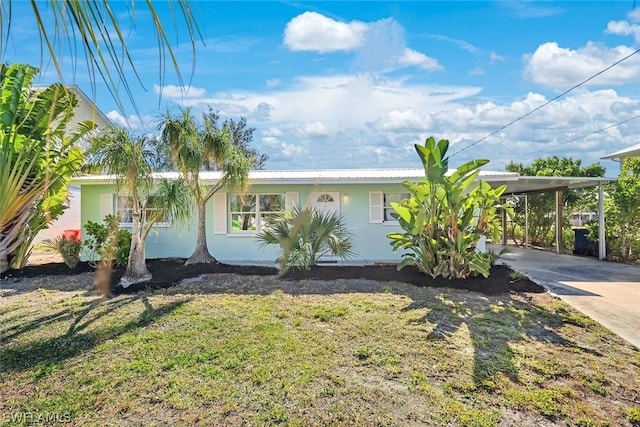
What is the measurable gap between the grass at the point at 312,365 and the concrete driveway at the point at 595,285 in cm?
49

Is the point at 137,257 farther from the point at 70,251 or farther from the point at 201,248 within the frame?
the point at 70,251

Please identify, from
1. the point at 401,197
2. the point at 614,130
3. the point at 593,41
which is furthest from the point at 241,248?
the point at 614,130

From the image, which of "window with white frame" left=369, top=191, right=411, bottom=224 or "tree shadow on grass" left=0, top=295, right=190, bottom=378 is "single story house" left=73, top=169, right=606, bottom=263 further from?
"tree shadow on grass" left=0, top=295, right=190, bottom=378

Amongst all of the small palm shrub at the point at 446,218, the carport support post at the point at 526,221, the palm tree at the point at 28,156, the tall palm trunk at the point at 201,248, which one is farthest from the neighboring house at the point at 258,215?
the carport support post at the point at 526,221

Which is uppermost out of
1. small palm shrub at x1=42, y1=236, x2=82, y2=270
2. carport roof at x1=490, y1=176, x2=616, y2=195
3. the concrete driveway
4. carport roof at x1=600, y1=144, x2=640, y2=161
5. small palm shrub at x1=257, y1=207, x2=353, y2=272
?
carport roof at x1=600, y1=144, x2=640, y2=161

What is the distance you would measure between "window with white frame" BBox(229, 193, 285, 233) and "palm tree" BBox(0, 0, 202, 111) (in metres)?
12.3

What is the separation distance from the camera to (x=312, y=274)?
9.76 metres

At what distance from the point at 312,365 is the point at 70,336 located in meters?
3.65

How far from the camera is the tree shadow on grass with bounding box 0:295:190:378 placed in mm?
4645

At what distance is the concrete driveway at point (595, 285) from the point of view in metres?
6.55

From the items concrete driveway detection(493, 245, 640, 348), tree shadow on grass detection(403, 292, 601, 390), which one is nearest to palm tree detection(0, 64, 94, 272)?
tree shadow on grass detection(403, 292, 601, 390)

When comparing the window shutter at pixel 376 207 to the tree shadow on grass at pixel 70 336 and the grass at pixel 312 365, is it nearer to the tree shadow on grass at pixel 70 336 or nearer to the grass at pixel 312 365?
the grass at pixel 312 365

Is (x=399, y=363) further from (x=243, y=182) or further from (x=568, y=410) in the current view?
(x=243, y=182)

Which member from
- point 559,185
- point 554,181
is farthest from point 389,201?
point 559,185
